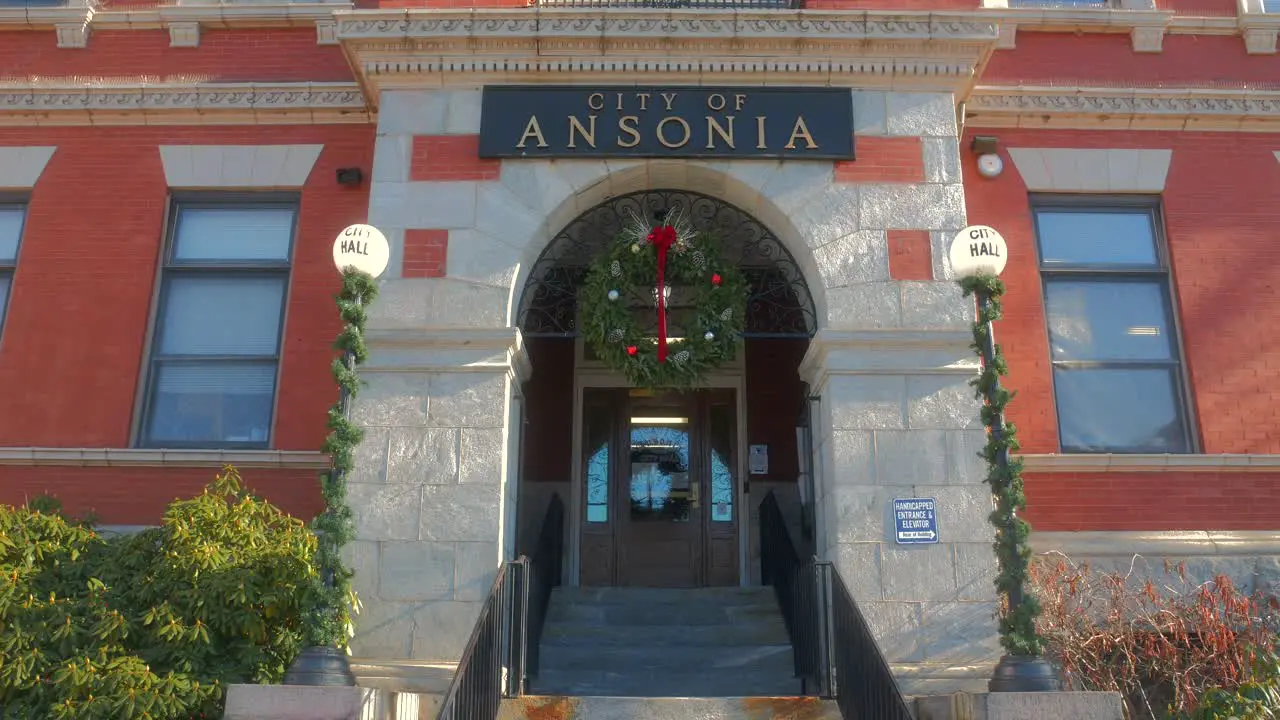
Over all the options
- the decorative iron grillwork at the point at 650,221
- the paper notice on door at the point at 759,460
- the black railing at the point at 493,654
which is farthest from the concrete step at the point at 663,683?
the paper notice on door at the point at 759,460

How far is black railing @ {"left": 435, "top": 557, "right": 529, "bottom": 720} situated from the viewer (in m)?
5.83

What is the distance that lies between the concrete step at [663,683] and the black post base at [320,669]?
6.88 ft

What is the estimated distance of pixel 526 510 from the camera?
11.3 m

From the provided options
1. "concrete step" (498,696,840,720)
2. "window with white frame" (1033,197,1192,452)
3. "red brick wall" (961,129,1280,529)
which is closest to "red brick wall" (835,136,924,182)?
"red brick wall" (961,129,1280,529)

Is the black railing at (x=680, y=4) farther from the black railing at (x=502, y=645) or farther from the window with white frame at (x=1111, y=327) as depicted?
the black railing at (x=502, y=645)

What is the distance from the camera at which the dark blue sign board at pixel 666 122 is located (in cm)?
855

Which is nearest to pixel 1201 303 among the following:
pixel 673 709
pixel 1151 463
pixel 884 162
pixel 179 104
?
pixel 1151 463

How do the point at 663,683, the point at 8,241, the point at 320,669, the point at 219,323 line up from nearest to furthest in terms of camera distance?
1. the point at 320,669
2. the point at 663,683
3. the point at 219,323
4. the point at 8,241

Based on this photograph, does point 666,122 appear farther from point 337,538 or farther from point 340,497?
point 337,538

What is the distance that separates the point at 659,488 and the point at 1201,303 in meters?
5.45

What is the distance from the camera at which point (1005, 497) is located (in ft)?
21.0

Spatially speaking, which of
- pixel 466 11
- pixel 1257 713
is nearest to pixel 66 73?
pixel 466 11

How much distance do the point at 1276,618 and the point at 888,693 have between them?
12.2 ft

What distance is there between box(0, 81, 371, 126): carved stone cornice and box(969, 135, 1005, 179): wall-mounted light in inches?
207
